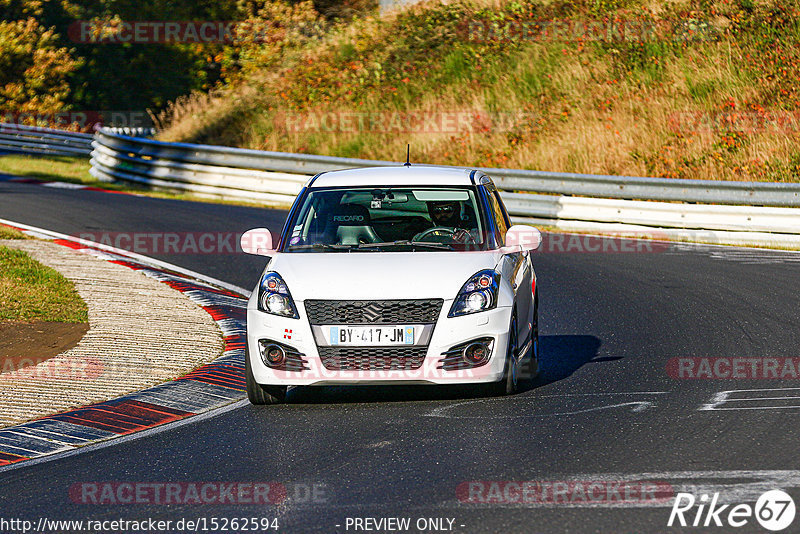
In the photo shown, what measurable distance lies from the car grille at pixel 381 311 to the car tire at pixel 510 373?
0.62 meters

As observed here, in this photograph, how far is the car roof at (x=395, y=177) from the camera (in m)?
9.39

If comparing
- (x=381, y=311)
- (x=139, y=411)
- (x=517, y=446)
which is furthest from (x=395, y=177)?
(x=517, y=446)

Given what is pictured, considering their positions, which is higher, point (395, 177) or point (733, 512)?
point (395, 177)

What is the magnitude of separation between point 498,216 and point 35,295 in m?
5.32

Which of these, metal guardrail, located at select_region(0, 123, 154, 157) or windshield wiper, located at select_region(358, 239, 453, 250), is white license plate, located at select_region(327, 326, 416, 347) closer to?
windshield wiper, located at select_region(358, 239, 453, 250)

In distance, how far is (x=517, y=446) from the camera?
698 cm

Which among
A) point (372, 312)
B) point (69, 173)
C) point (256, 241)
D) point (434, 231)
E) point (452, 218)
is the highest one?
point (452, 218)
